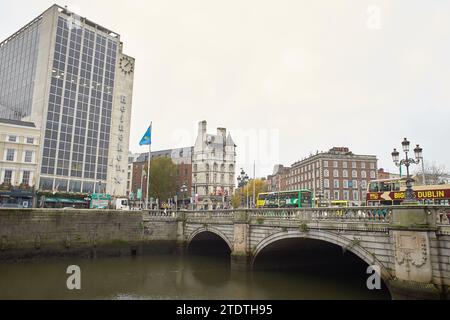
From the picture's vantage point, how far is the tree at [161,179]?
263 feet

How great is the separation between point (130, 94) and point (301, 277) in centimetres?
5184

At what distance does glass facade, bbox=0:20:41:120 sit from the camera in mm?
57531

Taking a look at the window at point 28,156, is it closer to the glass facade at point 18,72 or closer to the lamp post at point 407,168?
the glass facade at point 18,72

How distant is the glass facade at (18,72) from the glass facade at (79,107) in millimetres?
5142

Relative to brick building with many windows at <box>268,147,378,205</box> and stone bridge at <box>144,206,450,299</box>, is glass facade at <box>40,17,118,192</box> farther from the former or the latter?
brick building with many windows at <box>268,147,378,205</box>

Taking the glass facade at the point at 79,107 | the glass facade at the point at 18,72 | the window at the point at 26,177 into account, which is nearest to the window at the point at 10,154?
the window at the point at 26,177

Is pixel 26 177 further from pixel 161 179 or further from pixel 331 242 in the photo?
pixel 331 242

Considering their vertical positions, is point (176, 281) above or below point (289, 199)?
below

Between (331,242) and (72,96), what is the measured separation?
52.4 m

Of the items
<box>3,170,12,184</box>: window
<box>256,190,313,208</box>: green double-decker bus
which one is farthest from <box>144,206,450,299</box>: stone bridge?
<box>3,170,12,184</box>: window

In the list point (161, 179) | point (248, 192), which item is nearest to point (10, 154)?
point (161, 179)

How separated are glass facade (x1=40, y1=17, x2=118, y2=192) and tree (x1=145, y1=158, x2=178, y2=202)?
19.6 m

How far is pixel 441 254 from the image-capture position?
13.9m

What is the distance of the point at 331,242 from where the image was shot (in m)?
19.5
